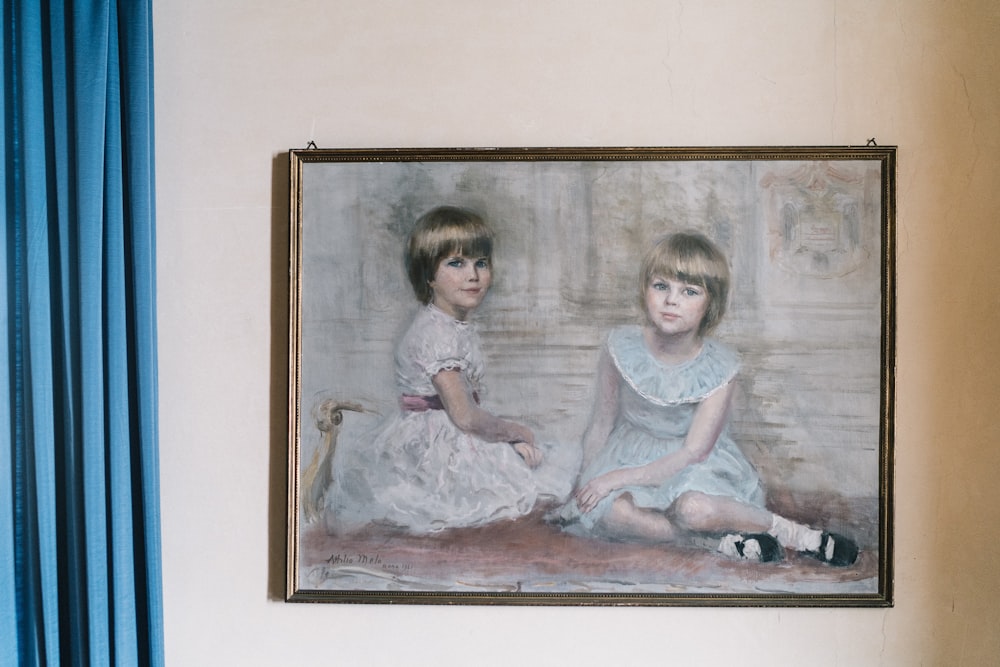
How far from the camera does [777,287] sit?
1.48 m

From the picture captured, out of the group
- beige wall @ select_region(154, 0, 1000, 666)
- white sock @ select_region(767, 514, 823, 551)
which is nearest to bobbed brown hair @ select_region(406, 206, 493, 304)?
beige wall @ select_region(154, 0, 1000, 666)

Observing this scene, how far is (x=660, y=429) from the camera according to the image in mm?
1480

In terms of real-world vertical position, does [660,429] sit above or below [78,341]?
below

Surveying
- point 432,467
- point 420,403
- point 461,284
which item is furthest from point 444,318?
point 432,467

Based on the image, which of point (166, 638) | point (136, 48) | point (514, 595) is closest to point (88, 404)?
point (166, 638)

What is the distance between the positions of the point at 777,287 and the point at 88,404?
1385mm

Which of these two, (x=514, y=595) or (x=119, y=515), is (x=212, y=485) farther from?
(x=514, y=595)

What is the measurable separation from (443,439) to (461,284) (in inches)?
12.8

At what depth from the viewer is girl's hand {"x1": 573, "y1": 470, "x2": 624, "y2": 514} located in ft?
4.85

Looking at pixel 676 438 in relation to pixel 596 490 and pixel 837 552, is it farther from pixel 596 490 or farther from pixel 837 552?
pixel 837 552

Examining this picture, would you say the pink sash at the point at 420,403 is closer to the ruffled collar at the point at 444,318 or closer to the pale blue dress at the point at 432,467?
the pale blue dress at the point at 432,467

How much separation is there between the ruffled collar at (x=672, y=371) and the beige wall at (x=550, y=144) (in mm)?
374

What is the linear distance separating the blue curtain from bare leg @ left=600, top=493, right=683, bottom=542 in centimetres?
92

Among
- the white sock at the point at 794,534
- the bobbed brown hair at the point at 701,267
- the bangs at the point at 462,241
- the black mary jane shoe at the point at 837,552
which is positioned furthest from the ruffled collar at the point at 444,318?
the black mary jane shoe at the point at 837,552
